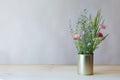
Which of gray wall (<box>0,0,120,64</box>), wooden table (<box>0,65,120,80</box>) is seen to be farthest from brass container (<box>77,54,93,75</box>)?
gray wall (<box>0,0,120,64</box>)

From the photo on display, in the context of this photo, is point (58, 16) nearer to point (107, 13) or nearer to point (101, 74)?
point (107, 13)

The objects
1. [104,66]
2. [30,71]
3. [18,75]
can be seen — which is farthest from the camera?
[104,66]

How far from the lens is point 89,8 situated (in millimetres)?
1749

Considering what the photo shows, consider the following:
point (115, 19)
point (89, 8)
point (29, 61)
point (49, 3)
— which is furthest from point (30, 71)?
point (115, 19)

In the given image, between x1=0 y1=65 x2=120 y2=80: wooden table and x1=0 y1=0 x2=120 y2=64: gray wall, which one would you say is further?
x1=0 y1=0 x2=120 y2=64: gray wall

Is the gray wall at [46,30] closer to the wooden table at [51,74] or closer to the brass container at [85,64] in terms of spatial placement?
the wooden table at [51,74]

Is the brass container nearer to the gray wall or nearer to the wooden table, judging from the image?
the wooden table

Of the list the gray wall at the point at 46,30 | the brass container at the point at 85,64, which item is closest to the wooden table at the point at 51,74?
the brass container at the point at 85,64

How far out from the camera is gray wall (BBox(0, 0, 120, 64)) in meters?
1.75

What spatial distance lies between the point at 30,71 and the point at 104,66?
62cm

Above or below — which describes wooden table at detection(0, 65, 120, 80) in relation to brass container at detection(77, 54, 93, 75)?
below

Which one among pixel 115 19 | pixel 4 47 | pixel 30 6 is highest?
pixel 30 6

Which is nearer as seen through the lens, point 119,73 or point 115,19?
point 119,73

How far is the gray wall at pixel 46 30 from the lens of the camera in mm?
1746
